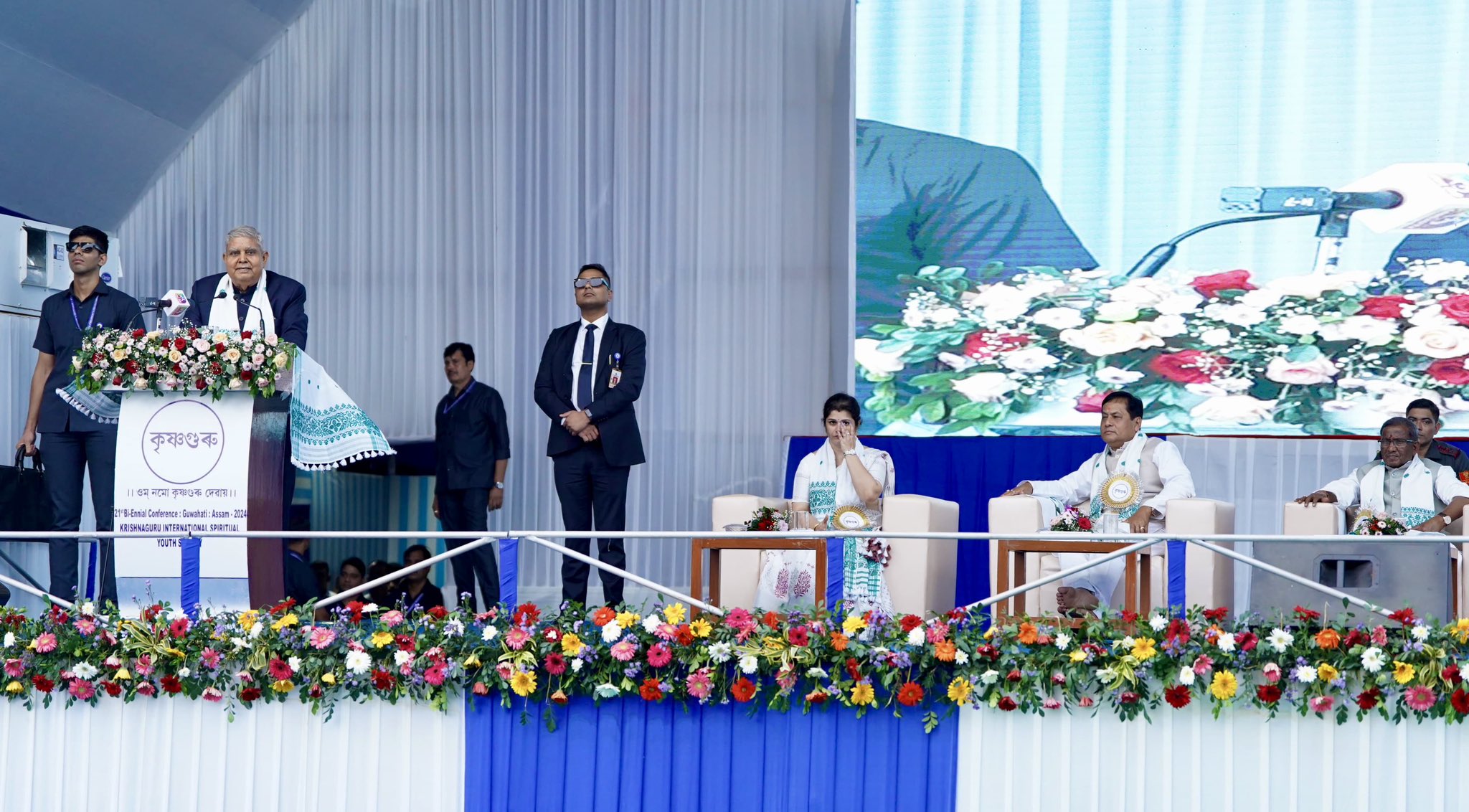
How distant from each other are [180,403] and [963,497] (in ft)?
10.9

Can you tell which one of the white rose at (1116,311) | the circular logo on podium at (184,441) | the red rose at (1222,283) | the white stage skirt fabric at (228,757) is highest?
the red rose at (1222,283)

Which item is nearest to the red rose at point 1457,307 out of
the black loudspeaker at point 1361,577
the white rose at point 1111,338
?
the white rose at point 1111,338

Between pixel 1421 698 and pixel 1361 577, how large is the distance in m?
0.36

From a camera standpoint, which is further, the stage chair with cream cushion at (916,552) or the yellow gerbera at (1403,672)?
the stage chair with cream cushion at (916,552)

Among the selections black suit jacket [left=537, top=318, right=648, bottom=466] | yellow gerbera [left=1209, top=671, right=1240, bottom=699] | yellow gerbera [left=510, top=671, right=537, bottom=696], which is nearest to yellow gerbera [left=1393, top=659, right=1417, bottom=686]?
yellow gerbera [left=1209, top=671, right=1240, bottom=699]

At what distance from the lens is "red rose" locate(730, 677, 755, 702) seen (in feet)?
13.0

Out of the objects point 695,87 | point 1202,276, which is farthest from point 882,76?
point 1202,276

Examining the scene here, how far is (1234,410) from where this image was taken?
6.83 m

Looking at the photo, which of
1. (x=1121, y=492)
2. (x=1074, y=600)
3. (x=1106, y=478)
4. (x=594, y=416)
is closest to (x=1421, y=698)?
(x=1074, y=600)

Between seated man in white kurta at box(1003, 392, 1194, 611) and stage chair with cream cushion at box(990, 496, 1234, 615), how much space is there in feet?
0.18

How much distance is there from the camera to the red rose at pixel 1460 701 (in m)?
3.76

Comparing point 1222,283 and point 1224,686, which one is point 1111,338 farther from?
point 1224,686

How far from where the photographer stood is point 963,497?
21.8 ft

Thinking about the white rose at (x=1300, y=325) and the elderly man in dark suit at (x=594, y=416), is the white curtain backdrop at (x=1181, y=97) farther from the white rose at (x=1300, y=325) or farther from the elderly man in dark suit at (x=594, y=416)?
the elderly man in dark suit at (x=594, y=416)
